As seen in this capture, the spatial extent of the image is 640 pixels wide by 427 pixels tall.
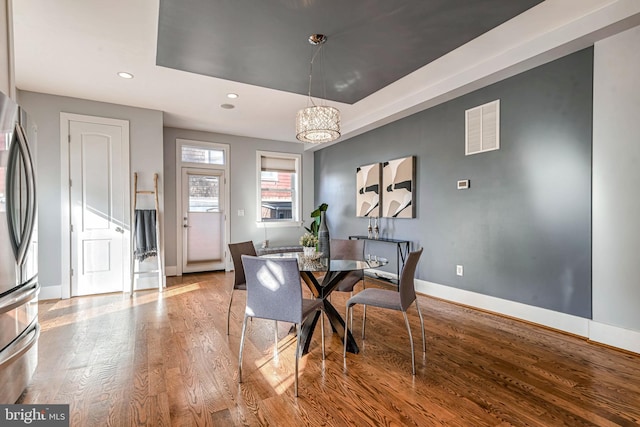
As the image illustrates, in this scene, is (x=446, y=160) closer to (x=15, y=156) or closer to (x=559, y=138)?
(x=559, y=138)

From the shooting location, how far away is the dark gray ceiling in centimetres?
225

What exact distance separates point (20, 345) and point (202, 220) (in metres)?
4.19

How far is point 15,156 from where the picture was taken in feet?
5.65

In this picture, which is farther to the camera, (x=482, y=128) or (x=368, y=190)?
(x=368, y=190)

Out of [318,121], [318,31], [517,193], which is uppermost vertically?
[318,31]

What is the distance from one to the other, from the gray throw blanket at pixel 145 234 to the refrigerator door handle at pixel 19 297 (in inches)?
101

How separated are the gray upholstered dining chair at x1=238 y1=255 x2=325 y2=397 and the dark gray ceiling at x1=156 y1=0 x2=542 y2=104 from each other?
1870 mm

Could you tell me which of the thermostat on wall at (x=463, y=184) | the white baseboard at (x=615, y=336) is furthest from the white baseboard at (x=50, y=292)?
the white baseboard at (x=615, y=336)

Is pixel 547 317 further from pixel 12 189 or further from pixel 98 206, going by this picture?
pixel 98 206

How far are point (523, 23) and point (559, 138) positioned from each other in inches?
43.1

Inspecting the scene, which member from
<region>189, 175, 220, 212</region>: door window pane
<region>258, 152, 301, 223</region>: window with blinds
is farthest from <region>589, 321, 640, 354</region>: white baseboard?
<region>189, 175, 220, 212</region>: door window pane

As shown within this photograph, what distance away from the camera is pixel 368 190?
5180mm

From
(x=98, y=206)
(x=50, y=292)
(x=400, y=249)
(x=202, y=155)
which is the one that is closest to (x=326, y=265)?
(x=400, y=249)

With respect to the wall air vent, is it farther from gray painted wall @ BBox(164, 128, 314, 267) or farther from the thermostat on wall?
gray painted wall @ BBox(164, 128, 314, 267)
